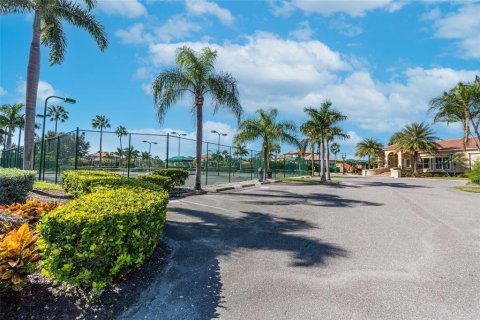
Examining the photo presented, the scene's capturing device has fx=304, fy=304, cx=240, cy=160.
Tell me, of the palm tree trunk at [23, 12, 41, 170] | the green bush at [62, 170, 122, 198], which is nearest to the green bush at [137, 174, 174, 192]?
the green bush at [62, 170, 122, 198]

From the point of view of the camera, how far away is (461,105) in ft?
94.5

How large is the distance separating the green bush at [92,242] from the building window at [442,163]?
52377 mm

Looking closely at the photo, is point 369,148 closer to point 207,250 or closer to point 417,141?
point 417,141

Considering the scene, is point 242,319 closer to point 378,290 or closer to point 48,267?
point 378,290

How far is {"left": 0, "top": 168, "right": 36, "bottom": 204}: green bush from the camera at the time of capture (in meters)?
7.25

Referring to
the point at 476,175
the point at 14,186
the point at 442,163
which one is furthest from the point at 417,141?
the point at 14,186

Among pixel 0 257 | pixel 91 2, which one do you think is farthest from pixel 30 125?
pixel 0 257

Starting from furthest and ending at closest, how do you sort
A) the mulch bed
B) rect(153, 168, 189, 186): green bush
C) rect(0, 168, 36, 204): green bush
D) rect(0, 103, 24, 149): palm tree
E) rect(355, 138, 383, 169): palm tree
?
rect(355, 138, 383, 169): palm tree < rect(0, 103, 24, 149): palm tree < rect(153, 168, 189, 186): green bush < rect(0, 168, 36, 204): green bush < the mulch bed

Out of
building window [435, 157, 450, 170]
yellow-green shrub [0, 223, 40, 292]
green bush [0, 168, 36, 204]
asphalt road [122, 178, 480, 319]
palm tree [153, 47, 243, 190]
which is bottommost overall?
asphalt road [122, 178, 480, 319]

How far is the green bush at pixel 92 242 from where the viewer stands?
10.8 feet

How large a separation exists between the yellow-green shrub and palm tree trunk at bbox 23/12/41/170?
10595 millimetres

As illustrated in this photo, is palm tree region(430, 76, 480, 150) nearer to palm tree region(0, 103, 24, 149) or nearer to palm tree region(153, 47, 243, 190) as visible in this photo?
palm tree region(153, 47, 243, 190)

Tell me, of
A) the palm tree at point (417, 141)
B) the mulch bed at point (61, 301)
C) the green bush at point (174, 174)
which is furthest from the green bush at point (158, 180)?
the palm tree at point (417, 141)

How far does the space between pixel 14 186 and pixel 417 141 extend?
161ft
